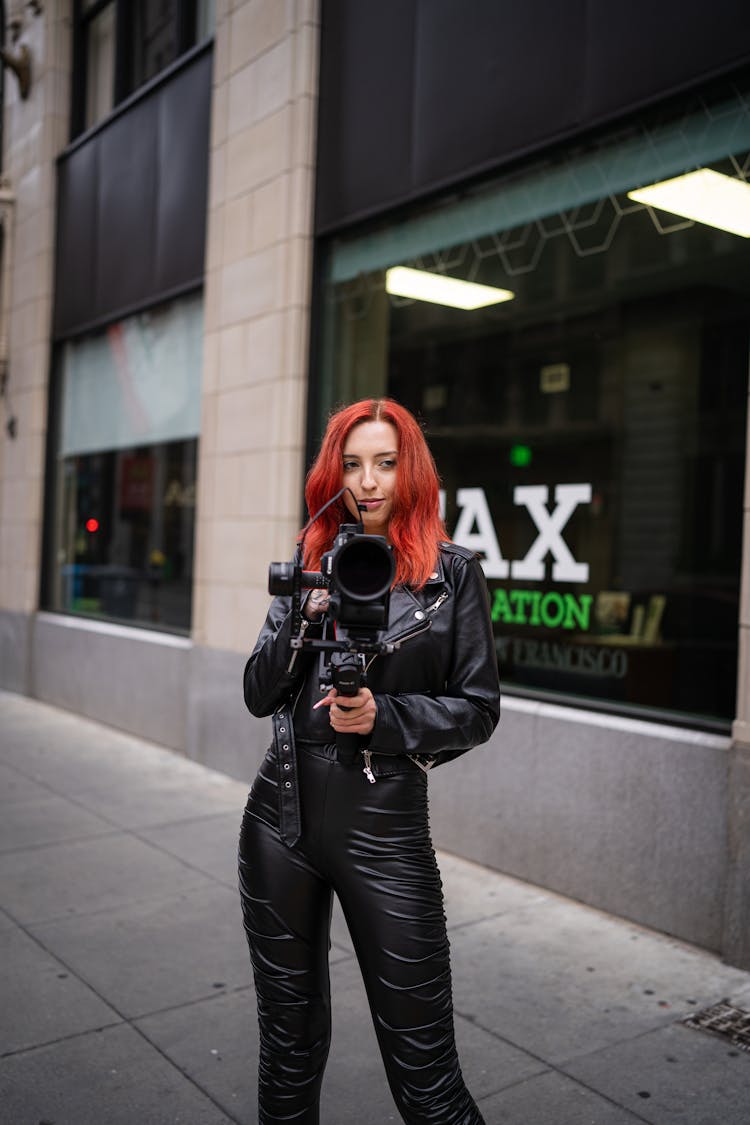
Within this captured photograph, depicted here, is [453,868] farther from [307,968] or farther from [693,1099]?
[307,968]

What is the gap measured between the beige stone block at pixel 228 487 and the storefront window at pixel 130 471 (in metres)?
0.81

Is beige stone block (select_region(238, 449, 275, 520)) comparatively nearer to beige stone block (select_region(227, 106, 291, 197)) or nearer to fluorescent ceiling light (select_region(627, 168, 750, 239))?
beige stone block (select_region(227, 106, 291, 197))

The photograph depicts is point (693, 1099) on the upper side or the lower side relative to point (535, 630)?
lower

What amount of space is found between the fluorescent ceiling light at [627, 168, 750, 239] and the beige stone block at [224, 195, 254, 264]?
11.3 feet

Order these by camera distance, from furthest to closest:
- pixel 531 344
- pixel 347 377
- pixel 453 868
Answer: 1. pixel 347 377
2. pixel 531 344
3. pixel 453 868

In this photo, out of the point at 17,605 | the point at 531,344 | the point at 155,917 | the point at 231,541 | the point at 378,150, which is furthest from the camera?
the point at 17,605

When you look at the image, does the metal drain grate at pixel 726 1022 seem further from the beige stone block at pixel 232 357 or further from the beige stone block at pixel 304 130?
the beige stone block at pixel 304 130

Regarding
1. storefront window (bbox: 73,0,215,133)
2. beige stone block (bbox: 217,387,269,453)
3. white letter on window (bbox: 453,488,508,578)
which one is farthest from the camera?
storefront window (bbox: 73,0,215,133)

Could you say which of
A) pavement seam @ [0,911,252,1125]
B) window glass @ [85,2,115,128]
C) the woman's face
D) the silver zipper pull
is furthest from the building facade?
the silver zipper pull

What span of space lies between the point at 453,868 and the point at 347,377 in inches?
139

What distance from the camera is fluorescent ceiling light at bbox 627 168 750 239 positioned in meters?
4.67

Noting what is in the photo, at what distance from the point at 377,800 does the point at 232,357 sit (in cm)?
597

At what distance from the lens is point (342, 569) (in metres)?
2.02

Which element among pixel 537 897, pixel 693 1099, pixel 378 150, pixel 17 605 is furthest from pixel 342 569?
pixel 17 605
